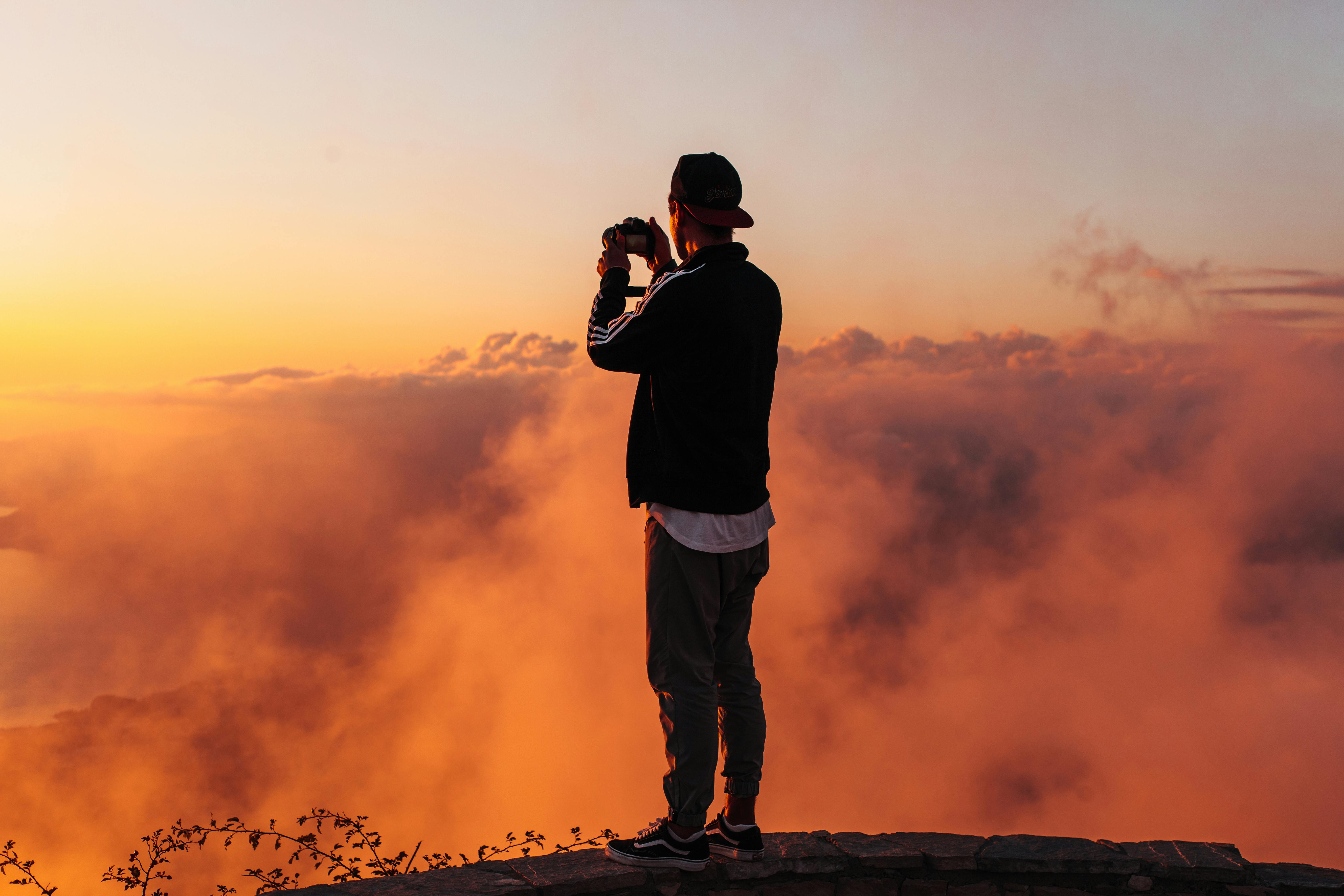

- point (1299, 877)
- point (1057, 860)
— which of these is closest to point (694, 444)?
point (1057, 860)

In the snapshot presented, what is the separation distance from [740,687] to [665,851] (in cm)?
64

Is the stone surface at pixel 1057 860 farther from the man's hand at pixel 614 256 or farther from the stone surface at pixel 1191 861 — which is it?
the man's hand at pixel 614 256

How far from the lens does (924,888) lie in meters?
3.36

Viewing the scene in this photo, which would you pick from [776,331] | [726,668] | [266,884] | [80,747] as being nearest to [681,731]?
[726,668]

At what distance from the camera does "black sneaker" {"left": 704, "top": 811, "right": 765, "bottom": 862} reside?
3289 millimetres

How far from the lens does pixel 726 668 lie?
321cm

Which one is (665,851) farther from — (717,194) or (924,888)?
(717,194)

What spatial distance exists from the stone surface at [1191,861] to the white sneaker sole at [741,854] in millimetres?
1513

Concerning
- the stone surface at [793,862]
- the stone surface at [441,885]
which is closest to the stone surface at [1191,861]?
the stone surface at [793,862]

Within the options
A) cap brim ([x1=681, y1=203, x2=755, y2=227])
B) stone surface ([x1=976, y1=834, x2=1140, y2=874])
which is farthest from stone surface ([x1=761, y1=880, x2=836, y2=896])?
cap brim ([x1=681, y1=203, x2=755, y2=227])

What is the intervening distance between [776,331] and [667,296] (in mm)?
452

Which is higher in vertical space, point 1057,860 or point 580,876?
point 580,876

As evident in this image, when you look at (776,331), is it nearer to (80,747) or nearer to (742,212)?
(742,212)

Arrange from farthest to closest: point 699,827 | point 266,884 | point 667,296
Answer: point 266,884 → point 699,827 → point 667,296
